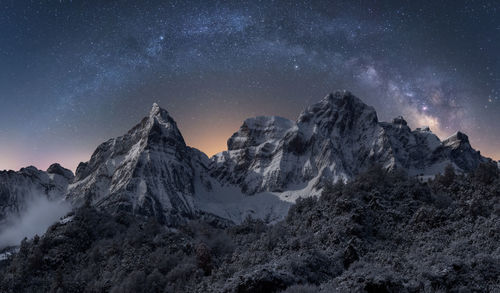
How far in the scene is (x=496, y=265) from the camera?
94.1 feet

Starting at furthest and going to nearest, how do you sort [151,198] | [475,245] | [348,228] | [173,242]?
[151,198], [173,242], [348,228], [475,245]

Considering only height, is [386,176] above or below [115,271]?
above

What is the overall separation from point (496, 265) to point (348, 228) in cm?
1817

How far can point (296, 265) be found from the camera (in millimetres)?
32188

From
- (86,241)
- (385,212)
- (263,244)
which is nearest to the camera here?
(385,212)

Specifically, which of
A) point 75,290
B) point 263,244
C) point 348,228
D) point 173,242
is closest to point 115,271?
point 75,290

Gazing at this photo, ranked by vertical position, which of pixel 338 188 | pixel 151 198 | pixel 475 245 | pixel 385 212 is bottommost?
pixel 475 245

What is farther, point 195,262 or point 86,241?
point 86,241

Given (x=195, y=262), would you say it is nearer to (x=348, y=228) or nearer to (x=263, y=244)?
(x=263, y=244)

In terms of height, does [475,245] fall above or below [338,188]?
below

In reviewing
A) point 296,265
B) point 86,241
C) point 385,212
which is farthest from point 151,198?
point 296,265

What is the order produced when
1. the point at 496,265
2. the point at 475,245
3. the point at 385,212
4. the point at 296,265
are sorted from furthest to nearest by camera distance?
1. the point at 385,212
2. the point at 475,245
3. the point at 296,265
4. the point at 496,265

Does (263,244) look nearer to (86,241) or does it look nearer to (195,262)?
(195,262)

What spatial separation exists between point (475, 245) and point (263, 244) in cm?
2733
